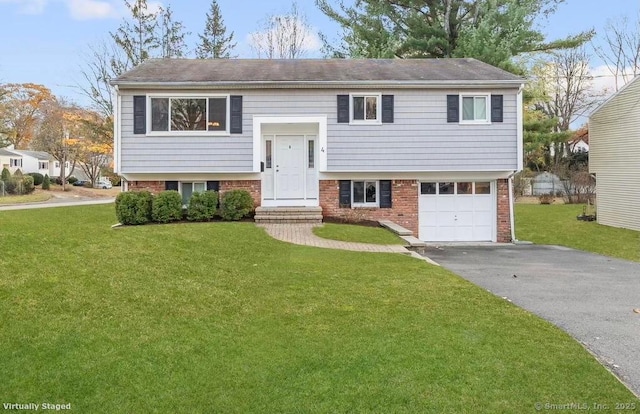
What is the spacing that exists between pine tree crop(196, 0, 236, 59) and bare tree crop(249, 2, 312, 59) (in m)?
2.39

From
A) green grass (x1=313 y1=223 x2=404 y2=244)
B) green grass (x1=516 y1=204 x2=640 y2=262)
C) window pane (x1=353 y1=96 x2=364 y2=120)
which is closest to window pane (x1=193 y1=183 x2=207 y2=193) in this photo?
green grass (x1=313 y1=223 x2=404 y2=244)

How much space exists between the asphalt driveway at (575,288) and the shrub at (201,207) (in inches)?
261

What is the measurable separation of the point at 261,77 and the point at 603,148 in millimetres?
16523

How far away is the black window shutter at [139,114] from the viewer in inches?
590

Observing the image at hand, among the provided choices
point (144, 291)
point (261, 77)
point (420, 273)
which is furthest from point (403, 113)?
point (144, 291)

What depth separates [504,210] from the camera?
16438 millimetres

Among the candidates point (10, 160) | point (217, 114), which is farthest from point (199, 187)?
point (10, 160)

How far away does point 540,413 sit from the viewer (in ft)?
11.9

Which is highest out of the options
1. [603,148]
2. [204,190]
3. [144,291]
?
[603,148]

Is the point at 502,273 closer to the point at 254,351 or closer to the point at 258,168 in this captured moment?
the point at 254,351

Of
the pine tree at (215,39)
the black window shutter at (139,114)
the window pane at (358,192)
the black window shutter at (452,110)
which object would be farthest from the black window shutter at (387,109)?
the pine tree at (215,39)

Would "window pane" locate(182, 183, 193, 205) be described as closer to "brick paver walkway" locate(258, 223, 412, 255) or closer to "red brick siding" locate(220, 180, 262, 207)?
"red brick siding" locate(220, 180, 262, 207)

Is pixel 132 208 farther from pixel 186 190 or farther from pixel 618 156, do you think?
pixel 618 156

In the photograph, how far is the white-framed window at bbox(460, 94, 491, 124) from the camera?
50.8 feet
